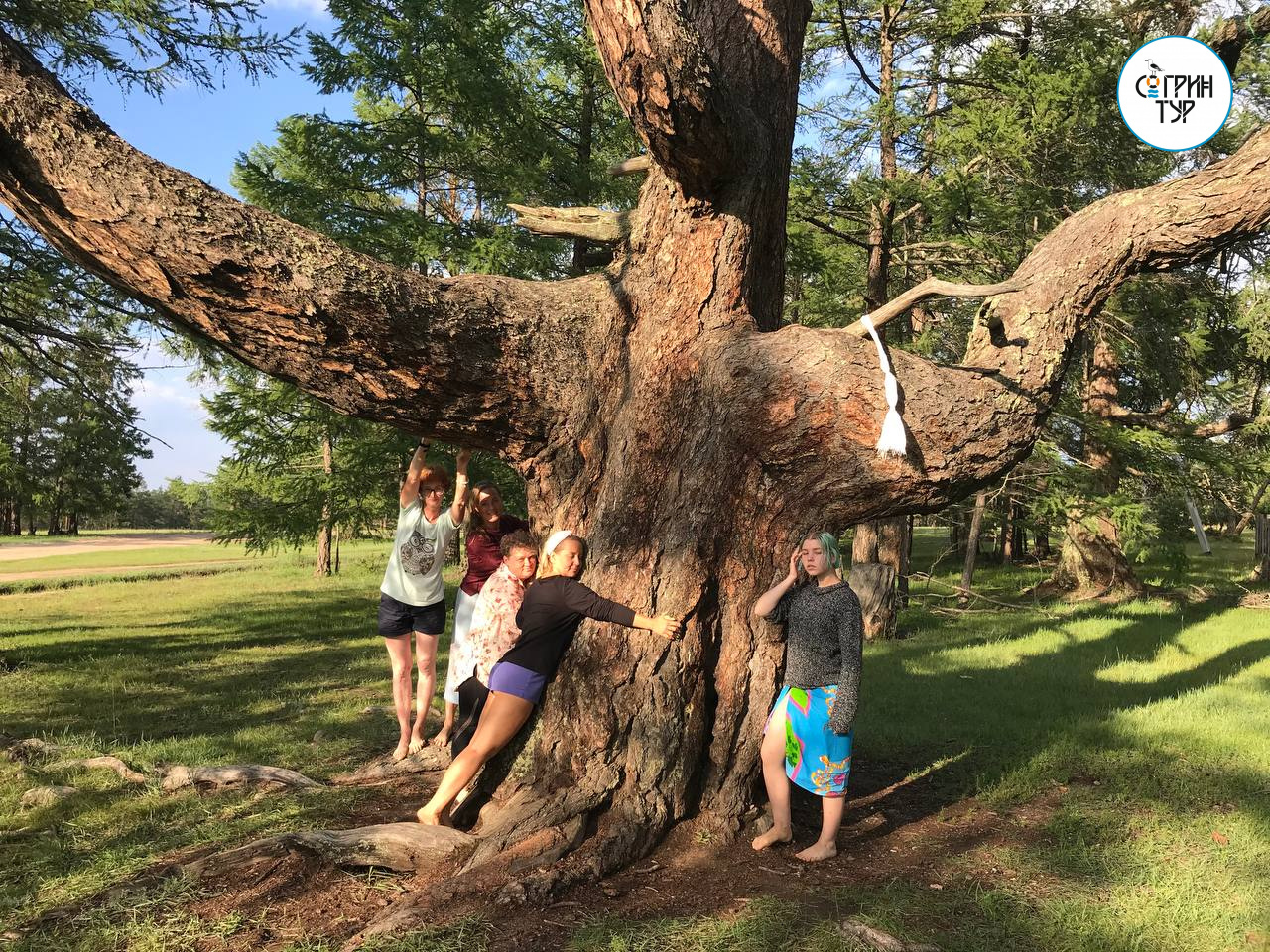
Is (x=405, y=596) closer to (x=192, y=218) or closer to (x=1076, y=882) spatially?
(x=192, y=218)

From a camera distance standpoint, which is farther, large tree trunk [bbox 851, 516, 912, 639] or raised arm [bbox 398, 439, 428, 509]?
large tree trunk [bbox 851, 516, 912, 639]

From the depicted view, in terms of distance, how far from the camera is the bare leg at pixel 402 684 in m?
5.96

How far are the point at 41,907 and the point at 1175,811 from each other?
5954mm

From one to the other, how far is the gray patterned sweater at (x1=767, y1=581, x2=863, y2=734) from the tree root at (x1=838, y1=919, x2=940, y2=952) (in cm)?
98

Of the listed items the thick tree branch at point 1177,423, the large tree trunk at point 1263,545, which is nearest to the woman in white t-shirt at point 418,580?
the thick tree branch at point 1177,423

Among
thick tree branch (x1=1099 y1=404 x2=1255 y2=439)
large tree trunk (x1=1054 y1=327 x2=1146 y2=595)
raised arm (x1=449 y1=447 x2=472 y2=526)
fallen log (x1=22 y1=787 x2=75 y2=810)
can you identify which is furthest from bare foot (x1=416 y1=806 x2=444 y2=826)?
large tree trunk (x1=1054 y1=327 x2=1146 y2=595)

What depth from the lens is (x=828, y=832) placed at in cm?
435

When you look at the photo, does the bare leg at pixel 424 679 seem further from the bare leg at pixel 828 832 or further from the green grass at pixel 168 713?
the bare leg at pixel 828 832

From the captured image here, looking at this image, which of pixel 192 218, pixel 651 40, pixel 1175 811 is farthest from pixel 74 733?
pixel 1175 811

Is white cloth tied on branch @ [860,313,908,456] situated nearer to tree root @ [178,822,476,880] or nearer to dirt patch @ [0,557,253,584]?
tree root @ [178,822,476,880]

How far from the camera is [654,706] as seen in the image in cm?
443

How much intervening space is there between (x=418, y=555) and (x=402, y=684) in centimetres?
99

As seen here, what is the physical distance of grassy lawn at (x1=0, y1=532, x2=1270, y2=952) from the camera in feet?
11.9

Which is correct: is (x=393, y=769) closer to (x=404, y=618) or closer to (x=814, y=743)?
(x=404, y=618)
